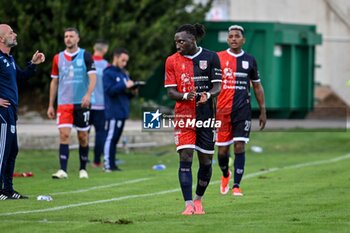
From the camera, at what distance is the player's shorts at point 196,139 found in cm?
1397

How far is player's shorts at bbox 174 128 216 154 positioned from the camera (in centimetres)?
1397

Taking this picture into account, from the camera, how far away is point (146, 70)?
32.3m

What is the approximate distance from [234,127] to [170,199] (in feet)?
5.84

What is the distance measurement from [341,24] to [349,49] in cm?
99

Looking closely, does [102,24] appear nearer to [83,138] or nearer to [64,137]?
[83,138]

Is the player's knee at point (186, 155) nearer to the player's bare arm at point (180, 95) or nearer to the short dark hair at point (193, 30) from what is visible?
the player's bare arm at point (180, 95)

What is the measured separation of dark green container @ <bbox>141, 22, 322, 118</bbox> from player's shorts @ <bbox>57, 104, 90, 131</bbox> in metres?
14.8

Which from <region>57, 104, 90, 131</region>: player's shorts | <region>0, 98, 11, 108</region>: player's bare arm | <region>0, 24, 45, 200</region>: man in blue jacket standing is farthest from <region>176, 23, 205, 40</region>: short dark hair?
<region>57, 104, 90, 131</region>: player's shorts

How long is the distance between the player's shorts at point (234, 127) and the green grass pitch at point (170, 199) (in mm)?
820

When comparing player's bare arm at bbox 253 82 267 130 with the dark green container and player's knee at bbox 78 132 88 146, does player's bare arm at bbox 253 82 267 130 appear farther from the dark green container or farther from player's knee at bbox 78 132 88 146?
the dark green container

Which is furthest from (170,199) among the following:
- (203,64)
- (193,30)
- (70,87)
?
(70,87)

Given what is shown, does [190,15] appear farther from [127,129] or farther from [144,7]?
[127,129]

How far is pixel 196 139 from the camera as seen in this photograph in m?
14.1

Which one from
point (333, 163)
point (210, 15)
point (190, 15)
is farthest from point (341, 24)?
point (333, 163)
